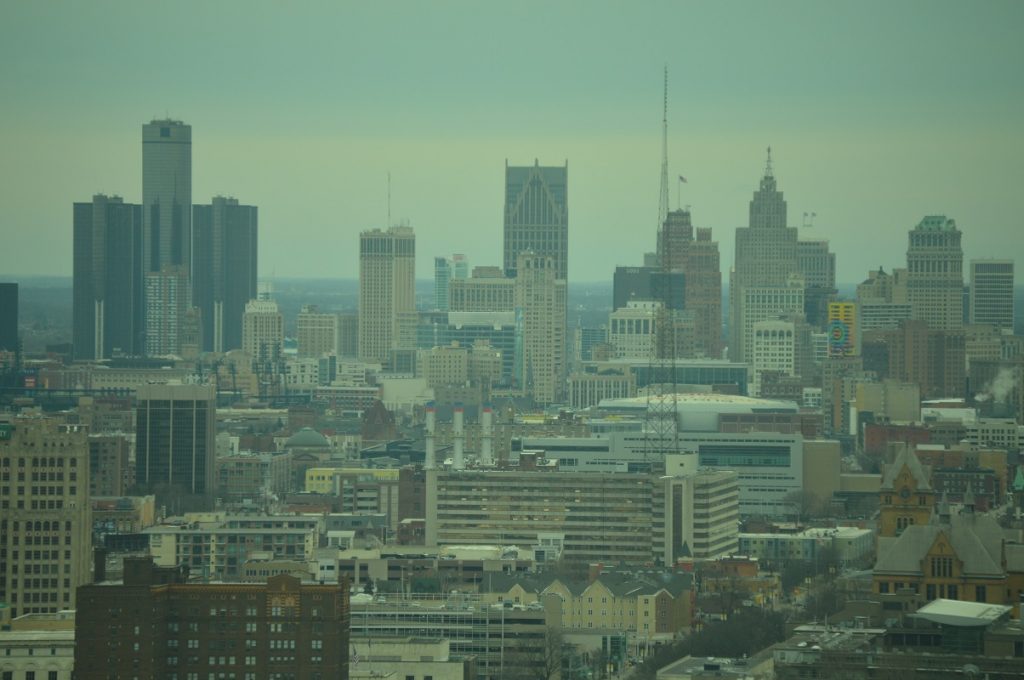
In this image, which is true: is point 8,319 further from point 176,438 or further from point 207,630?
point 207,630

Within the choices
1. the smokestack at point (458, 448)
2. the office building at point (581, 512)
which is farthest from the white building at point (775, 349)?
the office building at point (581, 512)

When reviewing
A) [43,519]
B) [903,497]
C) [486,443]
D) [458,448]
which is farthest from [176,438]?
[43,519]

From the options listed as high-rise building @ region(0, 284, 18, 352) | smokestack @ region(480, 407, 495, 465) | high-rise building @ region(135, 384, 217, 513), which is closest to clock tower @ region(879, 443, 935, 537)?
smokestack @ region(480, 407, 495, 465)

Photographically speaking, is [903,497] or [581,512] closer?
[903,497]

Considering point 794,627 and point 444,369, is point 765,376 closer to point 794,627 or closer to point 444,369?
point 444,369

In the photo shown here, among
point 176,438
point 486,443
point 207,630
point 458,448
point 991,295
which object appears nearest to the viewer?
point 207,630
